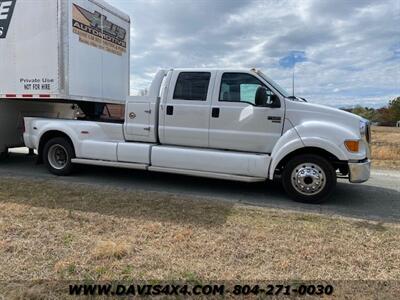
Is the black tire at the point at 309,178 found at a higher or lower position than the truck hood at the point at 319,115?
lower

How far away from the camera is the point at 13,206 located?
5.50 meters

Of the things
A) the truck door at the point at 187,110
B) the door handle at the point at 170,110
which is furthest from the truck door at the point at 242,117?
the door handle at the point at 170,110

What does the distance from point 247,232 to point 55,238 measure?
2185 millimetres

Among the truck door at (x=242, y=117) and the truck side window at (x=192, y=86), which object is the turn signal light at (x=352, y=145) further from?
the truck side window at (x=192, y=86)

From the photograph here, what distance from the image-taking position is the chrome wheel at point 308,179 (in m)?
6.23

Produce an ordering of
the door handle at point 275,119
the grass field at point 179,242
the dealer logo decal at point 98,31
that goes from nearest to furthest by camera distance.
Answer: the grass field at point 179,242, the door handle at point 275,119, the dealer logo decal at point 98,31

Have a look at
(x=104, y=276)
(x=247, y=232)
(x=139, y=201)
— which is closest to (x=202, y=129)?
(x=139, y=201)

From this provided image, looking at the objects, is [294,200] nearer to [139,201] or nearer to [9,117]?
[139,201]

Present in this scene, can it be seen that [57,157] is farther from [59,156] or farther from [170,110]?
[170,110]

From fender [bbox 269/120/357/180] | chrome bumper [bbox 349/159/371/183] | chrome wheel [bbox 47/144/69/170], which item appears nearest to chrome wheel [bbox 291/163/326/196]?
fender [bbox 269/120/357/180]

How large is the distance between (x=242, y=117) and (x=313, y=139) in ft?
4.14

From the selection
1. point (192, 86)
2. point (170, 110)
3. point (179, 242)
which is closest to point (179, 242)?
point (179, 242)

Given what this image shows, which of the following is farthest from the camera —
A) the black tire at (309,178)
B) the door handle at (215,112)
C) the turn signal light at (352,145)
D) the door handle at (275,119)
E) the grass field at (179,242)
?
the door handle at (215,112)

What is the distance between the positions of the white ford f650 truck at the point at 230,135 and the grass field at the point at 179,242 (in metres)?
0.93
